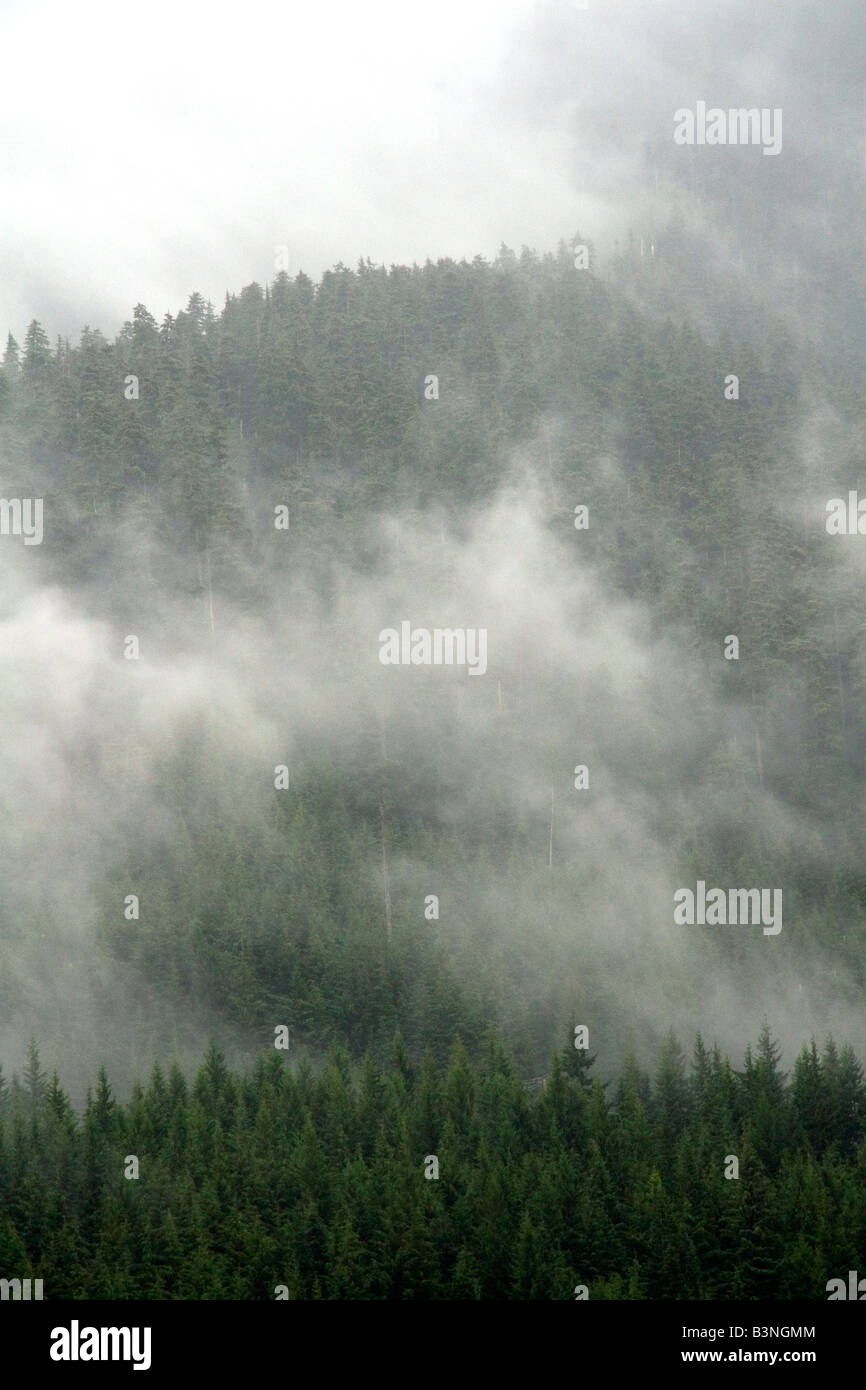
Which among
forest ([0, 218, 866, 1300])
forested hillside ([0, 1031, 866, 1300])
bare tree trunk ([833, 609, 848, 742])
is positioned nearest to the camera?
forested hillside ([0, 1031, 866, 1300])

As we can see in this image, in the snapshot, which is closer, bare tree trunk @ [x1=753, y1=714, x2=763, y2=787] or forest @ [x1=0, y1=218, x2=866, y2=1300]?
forest @ [x1=0, y1=218, x2=866, y2=1300]

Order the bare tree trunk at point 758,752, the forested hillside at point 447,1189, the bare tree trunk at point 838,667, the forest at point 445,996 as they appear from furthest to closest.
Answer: the bare tree trunk at point 838,667 < the bare tree trunk at point 758,752 < the forest at point 445,996 < the forested hillside at point 447,1189

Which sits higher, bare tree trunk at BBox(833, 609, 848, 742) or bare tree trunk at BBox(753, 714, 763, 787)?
bare tree trunk at BBox(833, 609, 848, 742)

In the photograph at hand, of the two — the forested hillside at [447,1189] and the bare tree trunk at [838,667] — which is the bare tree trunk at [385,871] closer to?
the forested hillside at [447,1189]

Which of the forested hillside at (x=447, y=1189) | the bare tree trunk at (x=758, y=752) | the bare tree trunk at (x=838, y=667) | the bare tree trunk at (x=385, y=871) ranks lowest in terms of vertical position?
the forested hillside at (x=447, y=1189)

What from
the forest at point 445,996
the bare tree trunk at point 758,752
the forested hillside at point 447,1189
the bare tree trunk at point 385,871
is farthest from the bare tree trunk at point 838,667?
the forested hillside at point 447,1189

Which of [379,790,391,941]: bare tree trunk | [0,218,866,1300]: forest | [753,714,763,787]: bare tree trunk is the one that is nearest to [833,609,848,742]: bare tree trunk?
[0,218,866,1300]: forest

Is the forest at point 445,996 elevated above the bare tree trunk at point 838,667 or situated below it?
below

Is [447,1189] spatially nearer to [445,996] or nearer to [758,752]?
[445,996]

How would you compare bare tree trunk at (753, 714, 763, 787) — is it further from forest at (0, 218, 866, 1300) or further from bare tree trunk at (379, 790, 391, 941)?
bare tree trunk at (379, 790, 391, 941)

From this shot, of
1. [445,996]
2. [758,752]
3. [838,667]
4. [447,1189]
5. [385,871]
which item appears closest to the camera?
[447,1189]

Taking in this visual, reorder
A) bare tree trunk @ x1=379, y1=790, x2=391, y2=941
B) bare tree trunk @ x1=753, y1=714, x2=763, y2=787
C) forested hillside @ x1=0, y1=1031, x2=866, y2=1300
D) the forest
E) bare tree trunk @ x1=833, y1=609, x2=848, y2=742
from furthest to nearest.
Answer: bare tree trunk @ x1=833, y1=609, x2=848, y2=742 < bare tree trunk @ x1=753, y1=714, x2=763, y2=787 < bare tree trunk @ x1=379, y1=790, x2=391, y2=941 < the forest < forested hillside @ x1=0, y1=1031, x2=866, y2=1300

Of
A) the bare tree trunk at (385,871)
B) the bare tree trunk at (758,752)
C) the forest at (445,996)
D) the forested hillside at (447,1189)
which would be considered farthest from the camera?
the bare tree trunk at (758,752)

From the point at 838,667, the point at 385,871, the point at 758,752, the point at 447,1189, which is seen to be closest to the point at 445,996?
the point at 385,871
